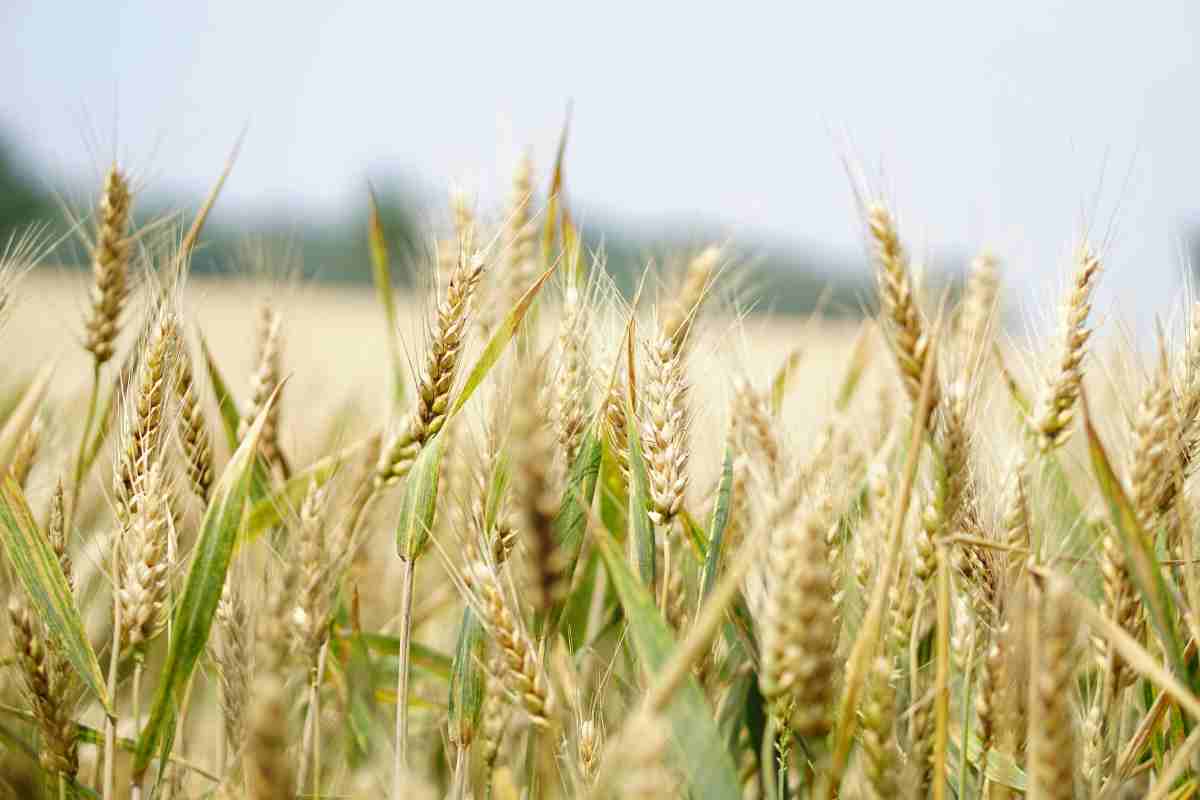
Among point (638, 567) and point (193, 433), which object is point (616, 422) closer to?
point (638, 567)

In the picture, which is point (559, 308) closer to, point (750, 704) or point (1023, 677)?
point (750, 704)

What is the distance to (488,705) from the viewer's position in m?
1.30

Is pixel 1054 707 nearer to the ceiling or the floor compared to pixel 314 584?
nearer to the ceiling

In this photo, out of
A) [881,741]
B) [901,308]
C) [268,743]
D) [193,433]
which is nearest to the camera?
[268,743]

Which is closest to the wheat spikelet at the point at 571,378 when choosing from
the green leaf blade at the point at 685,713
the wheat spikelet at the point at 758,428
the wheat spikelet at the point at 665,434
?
the wheat spikelet at the point at 665,434

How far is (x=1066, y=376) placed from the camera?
1170 millimetres

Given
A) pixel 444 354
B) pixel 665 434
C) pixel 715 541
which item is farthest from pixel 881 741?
pixel 444 354

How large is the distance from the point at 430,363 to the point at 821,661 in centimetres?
63

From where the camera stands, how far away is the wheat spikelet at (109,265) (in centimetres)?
154

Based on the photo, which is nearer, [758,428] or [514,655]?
[514,655]

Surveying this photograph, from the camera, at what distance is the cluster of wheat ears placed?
862 mm

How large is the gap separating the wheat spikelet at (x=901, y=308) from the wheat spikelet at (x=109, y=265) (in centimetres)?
126

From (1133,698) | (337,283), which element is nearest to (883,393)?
(1133,698)

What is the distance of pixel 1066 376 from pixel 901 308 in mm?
319
